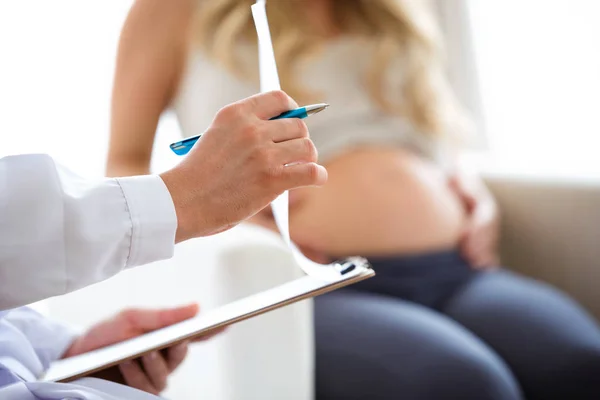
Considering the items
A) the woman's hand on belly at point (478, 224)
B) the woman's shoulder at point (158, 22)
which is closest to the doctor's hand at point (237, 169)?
the woman's shoulder at point (158, 22)

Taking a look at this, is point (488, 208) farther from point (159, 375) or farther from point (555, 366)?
point (159, 375)

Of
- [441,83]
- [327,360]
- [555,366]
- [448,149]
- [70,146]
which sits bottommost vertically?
[555,366]

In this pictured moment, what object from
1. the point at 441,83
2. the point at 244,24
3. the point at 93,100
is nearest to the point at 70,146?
the point at 93,100

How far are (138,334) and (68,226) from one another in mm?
228

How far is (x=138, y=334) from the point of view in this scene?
64 centimetres

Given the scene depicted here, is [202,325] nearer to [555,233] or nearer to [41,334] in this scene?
[41,334]

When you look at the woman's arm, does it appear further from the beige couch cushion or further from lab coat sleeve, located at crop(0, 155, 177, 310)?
the beige couch cushion

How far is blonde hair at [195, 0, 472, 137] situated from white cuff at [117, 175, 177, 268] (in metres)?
0.70

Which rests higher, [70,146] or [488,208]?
[70,146]

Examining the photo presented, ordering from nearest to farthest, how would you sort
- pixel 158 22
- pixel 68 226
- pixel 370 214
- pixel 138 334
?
pixel 68 226 < pixel 138 334 < pixel 158 22 < pixel 370 214

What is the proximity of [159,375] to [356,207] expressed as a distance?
0.57 metres

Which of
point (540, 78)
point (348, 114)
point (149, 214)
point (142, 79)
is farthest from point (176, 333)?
point (540, 78)

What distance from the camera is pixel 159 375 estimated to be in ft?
2.05

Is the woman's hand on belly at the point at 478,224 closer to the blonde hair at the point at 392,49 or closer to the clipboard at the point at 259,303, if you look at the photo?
the blonde hair at the point at 392,49
